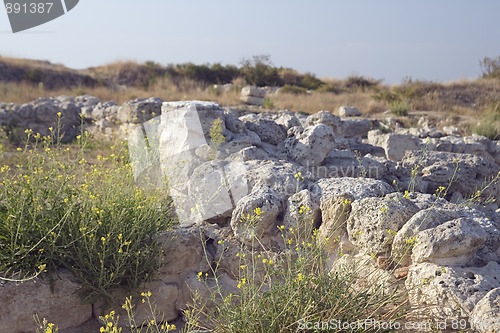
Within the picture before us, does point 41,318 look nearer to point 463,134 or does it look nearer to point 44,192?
point 44,192

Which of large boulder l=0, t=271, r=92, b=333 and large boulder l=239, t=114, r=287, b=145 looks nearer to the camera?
large boulder l=0, t=271, r=92, b=333

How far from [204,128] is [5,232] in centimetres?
264

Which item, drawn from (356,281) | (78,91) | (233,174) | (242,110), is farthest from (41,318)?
(78,91)

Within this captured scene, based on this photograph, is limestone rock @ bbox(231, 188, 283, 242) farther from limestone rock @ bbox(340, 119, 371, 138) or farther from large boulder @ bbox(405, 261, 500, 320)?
limestone rock @ bbox(340, 119, 371, 138)

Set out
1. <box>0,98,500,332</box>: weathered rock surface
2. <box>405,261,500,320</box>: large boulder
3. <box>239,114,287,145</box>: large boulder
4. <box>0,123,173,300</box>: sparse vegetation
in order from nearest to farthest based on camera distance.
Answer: <box>405,261,500,320</box>: large boulder
<box>0,98,500,332</box>: weathered rock surface
<box>0,123,173,300</box>: sparse vegetation
<box>239,114,287,145</box>: large boulder

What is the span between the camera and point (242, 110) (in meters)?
12.4

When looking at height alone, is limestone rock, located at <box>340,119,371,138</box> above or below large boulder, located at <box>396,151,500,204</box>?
below

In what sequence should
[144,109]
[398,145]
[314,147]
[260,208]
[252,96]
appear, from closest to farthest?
[260,208] → [314,147] → [398,145] → [144,109] → [252,96]

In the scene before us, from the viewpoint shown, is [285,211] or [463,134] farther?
[463,134]

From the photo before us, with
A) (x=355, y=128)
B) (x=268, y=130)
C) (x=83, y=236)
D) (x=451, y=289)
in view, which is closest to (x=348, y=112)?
(x=355, y=128)

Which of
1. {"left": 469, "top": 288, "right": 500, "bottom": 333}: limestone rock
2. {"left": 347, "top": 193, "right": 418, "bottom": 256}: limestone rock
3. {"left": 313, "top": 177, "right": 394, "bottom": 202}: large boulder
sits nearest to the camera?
{"left": 469, "top": 288, "right": 500, "bottom": 333}: limestone rock

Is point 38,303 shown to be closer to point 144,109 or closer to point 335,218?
point 335,218

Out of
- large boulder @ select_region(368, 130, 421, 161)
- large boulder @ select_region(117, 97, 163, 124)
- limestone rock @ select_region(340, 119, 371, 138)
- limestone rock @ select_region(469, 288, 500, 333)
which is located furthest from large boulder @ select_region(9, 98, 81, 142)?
limestone rock @ select_region(469, 288, 500, 333)

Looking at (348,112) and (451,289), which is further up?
(451,289)
